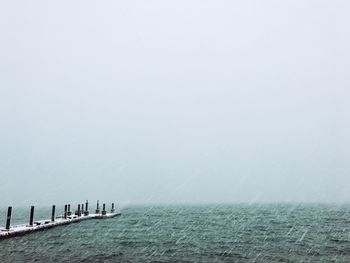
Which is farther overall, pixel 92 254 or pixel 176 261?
pixel 92 254

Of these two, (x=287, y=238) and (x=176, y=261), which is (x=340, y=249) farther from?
(x=176, y=261)

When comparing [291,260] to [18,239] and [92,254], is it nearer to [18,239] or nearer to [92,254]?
[92,254]

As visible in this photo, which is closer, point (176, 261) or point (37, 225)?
point (176, 261)

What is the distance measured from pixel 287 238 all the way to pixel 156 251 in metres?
16.1

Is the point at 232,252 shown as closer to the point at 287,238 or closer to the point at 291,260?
the point at 291,260

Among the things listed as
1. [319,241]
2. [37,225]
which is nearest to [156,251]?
[319,241]

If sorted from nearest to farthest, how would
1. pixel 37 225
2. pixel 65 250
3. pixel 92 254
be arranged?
pixel 92 254, pixel 65 250, pixel 37 225

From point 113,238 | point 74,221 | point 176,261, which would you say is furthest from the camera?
point 74,221

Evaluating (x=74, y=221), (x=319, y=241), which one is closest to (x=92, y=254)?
(x=319, y=241)

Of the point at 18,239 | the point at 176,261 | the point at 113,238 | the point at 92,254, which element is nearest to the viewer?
the point at 176,261

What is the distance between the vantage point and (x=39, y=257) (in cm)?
2489

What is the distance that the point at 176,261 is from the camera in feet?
80.1

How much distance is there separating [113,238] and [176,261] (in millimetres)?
14588

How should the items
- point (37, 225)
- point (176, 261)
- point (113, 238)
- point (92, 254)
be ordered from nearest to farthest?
point (176, 261) < point (92, 254) < point (113, 238) < point (37, 225)
